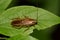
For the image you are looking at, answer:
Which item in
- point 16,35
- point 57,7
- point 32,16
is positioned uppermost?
point 57,7

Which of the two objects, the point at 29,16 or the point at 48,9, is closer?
the point at 29,16

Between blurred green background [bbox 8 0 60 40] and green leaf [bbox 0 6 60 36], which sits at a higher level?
blurred green background [bbox 8 0 60 40]

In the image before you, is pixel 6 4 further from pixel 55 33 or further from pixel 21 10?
pixel 55 33

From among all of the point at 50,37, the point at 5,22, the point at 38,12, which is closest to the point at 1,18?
the point at 5,22

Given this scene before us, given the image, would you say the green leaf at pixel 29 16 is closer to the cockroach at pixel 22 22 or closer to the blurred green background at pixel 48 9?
the cockroach at pixel 22 22

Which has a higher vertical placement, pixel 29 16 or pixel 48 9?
pixel 48 9

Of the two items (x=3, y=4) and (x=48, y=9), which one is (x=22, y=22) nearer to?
(x=3, y=4)

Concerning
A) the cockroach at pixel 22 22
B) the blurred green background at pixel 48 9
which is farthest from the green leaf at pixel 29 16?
the blurred green background at pixel 48 9

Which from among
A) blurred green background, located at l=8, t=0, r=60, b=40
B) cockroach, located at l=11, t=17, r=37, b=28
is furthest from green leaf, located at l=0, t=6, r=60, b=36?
blurred green background, located at l=8, t=0, r=60, b=40

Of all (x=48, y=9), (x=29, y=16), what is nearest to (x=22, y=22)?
(x=29, y=16)

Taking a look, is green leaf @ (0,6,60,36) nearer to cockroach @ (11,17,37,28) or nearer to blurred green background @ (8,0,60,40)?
cockroach @ (11,17,37,28)

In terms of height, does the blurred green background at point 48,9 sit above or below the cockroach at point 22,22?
above
